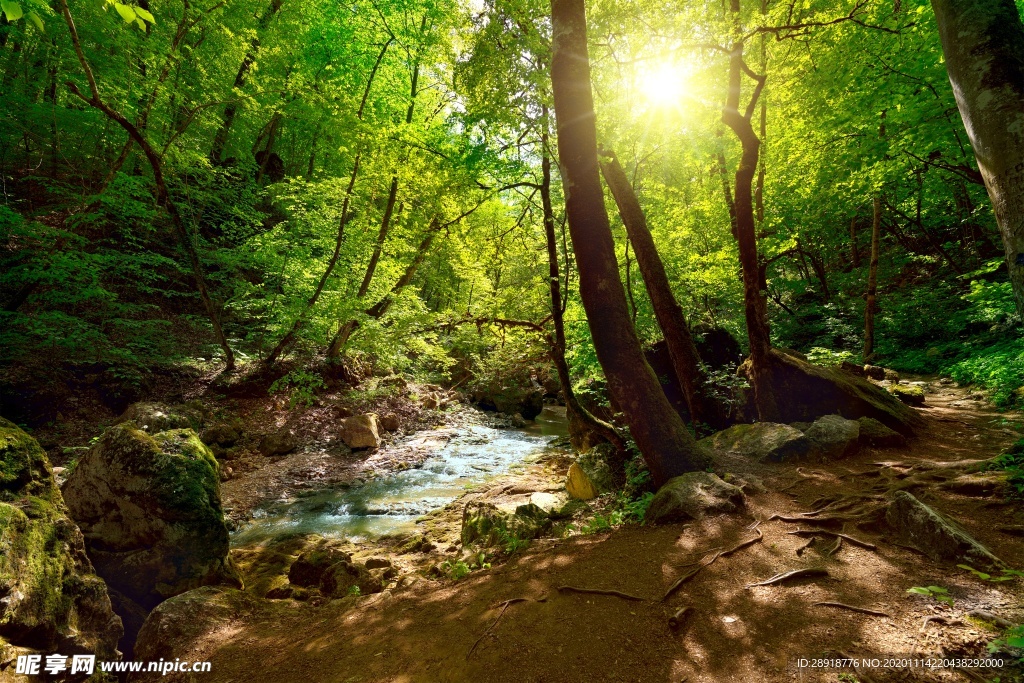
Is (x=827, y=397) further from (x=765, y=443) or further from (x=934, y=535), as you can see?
(x=934, y=535)

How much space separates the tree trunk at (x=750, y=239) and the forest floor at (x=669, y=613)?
2.73 metres

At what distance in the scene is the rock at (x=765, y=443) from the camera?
5.56 meters

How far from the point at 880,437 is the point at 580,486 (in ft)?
14.6

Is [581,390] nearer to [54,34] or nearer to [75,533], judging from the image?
[75,533]

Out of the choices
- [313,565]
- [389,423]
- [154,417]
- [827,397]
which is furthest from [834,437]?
[154,417]

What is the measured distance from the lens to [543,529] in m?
5.48

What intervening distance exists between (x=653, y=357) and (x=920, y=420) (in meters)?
5.21

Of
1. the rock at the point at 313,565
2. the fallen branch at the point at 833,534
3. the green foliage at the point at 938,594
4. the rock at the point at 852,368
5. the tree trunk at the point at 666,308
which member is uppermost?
the tree trunk at the point at 666,308

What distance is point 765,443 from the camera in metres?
5.79

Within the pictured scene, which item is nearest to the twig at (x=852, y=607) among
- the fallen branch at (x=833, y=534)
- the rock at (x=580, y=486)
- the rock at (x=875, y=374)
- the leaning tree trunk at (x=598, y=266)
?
the fallen branch at (x=833, y=534)

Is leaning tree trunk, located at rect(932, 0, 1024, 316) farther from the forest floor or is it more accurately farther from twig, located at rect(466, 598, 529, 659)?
twig, located at rect(466, 598, 529, 659)

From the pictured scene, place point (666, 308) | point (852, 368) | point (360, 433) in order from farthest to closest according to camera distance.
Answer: point (360, 433) → point (852, 368) → point (666, 308)

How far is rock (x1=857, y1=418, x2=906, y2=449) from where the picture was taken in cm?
571

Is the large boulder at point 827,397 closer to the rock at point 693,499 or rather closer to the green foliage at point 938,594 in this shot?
the rock at point 693,499
